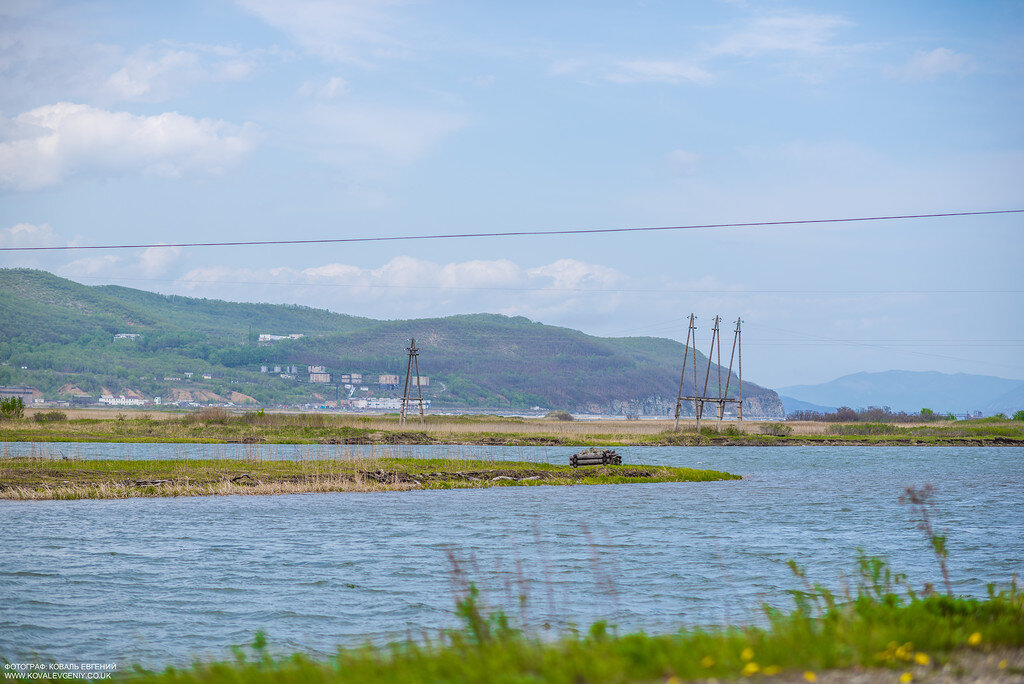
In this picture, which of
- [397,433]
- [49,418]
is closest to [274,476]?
[397,433]

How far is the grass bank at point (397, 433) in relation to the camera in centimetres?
7806

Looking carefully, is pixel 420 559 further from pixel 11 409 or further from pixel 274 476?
pixel 11 409

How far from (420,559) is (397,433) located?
198 feet

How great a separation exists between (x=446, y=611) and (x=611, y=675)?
12203mm

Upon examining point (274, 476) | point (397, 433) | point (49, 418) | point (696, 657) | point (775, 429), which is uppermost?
point (696, 657)

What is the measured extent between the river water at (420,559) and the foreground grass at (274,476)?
2165 millimetres

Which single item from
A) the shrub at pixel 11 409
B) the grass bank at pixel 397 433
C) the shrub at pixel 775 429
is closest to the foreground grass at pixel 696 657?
the grass bank at pixel 397 433

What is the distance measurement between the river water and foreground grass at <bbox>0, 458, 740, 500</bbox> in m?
2.17

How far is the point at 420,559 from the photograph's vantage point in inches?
1009

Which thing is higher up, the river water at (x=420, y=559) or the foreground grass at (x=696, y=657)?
the foreground grass at (x=696, y=657)

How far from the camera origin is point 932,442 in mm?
103562

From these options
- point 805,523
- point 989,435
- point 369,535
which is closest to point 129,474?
point 369,535

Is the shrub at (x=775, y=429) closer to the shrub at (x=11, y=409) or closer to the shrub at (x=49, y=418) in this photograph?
the shrub at (x=49, y=418)

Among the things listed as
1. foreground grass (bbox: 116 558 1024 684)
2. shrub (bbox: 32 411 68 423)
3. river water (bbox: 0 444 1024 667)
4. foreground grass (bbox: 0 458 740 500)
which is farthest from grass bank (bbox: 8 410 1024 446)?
foreground grass (bbox: 116 558 1024 684)
